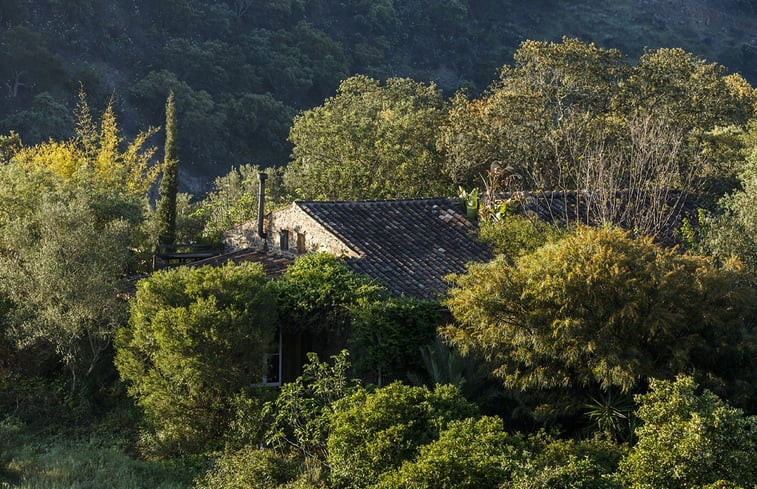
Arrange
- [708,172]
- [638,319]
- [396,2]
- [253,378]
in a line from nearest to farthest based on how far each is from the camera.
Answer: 1. [638,319]
2. [253,378]
3. [708,172]
4. [396,2]

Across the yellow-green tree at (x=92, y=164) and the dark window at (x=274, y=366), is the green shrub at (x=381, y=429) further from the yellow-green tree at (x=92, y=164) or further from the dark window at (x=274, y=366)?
the yellow-green tree at (x=92, y=164)

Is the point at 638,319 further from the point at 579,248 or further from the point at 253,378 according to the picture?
the point at 253,378

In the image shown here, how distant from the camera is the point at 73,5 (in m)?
62.4

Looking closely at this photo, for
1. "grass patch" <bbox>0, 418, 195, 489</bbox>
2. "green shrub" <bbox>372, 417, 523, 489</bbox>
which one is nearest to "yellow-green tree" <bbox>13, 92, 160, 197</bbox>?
"grass patch" <bbox>0, 418, 195, 489</bbox>

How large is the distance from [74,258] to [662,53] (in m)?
24.3

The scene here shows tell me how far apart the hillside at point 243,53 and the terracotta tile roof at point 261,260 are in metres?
32.3

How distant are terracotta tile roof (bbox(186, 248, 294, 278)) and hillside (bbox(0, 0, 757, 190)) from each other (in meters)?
32.3

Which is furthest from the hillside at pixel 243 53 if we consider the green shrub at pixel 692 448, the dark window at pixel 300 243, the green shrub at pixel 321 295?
the green shrub at pixel 692 448

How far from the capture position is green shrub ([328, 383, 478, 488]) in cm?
1421

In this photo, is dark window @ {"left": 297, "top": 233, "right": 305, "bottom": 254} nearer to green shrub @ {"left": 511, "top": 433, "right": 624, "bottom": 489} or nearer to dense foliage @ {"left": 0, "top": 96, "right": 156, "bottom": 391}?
dense foliage @ {"left": 0, "top": 96, "right": 156, "bottom": 391}

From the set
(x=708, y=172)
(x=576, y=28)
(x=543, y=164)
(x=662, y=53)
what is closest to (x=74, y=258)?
(x=543, y=164)

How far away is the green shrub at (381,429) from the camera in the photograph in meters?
14.2

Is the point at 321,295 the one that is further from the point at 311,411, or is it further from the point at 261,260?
the point at 261,260

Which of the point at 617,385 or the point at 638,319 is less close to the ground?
the point at 638,319
